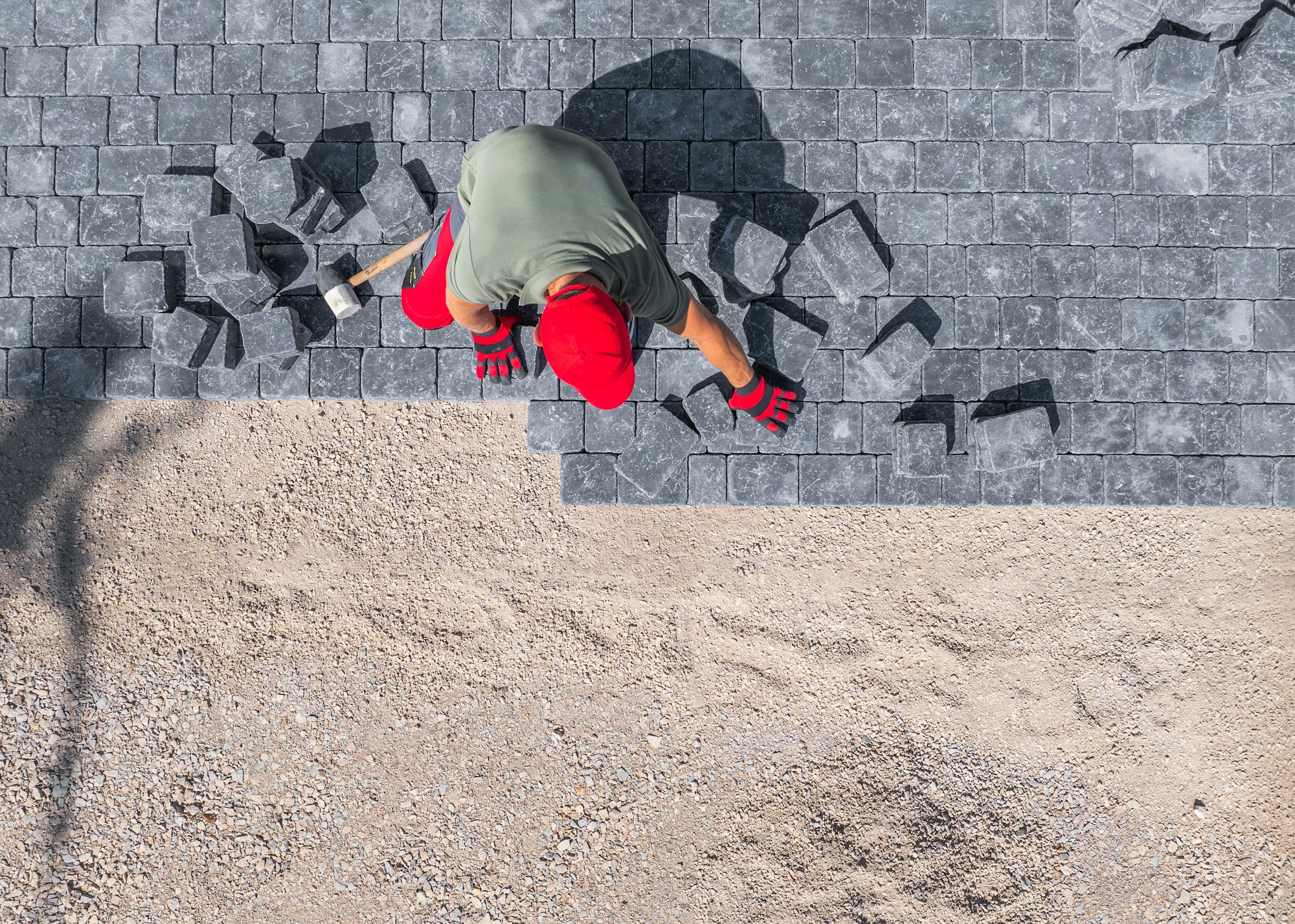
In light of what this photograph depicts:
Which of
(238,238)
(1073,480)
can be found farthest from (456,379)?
(1073,480)

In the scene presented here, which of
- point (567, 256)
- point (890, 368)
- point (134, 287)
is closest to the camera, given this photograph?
point (567, 256)

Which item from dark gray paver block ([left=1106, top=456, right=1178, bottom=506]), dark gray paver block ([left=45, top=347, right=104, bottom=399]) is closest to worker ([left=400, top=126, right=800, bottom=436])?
dark gray paver block ([left=45, top=347, right=104, bottom=399])

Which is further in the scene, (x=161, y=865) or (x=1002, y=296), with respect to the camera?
(x=161, y=865)

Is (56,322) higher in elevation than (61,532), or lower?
higher

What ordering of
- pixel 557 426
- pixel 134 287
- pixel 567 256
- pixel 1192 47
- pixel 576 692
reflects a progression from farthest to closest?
1. pixel 576 692
2. pixel 557 426
3. pixel 134 287
4. pixel 1192 47
5. pixel 567 256

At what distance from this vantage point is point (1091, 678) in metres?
5.21

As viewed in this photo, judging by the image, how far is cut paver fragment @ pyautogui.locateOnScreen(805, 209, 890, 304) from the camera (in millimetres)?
4742

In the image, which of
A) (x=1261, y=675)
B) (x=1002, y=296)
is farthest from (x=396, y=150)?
(x=1261, y=675)

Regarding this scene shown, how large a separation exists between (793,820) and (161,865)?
4.04 meters

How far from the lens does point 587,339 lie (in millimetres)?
3119

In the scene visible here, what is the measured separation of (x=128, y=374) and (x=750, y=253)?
3.83 meters

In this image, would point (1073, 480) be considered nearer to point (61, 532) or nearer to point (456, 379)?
point (456, 379)

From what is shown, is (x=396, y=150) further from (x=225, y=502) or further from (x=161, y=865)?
(x=161, y=865)

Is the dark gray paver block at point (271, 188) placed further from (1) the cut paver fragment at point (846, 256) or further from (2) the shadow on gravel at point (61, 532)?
(1) the cut paver fragment at point (846, 256)
